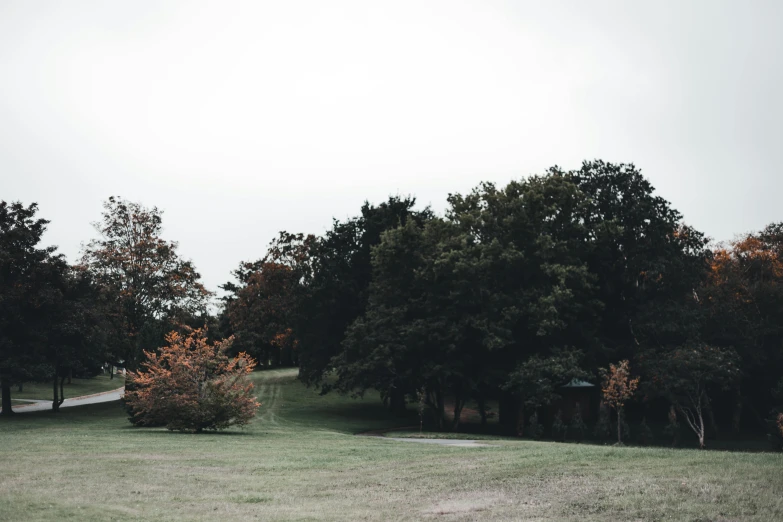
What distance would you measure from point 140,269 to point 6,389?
14.0 meters

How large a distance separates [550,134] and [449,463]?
81.4 feet

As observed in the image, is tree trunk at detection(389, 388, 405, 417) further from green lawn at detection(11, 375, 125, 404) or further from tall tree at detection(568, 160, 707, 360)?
green lawn at detection(11, 375, 125, 404)

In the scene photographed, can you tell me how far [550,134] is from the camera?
38625mm

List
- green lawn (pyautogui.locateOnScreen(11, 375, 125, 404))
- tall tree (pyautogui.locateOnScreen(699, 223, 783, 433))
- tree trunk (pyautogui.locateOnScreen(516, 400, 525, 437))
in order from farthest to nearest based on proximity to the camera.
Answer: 1. green lawn (pyautogui.locateOnScreen(11, 375, 125, 404))
2. tall tree (pyautogui.locateOnScreen(699, 223, 783, 433))
3. tree trunk (pyautogui.locateOnScreen(516, 400, 525, 437))

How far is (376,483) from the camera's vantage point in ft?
51.7

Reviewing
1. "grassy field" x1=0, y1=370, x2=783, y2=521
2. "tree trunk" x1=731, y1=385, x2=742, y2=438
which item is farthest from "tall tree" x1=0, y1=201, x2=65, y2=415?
"tree trunk" x1=731, y1=385, x2=742, y2=438

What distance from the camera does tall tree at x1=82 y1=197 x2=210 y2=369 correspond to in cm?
5453

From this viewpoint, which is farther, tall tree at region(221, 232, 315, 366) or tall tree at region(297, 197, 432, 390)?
tall tree at region(221, 232, 315, 366)

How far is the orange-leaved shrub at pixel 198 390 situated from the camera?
30891 millimetres

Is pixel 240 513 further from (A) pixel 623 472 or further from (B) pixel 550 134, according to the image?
(B) pixel 550 134

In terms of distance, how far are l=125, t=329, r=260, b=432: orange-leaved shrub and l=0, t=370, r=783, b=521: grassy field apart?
638 cm

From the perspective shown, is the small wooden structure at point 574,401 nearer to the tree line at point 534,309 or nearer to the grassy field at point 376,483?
the tree line at point 534,309

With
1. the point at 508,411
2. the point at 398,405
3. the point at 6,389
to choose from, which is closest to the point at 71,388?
the point at 6,389

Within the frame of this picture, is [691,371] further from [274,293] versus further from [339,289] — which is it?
[274,293]
